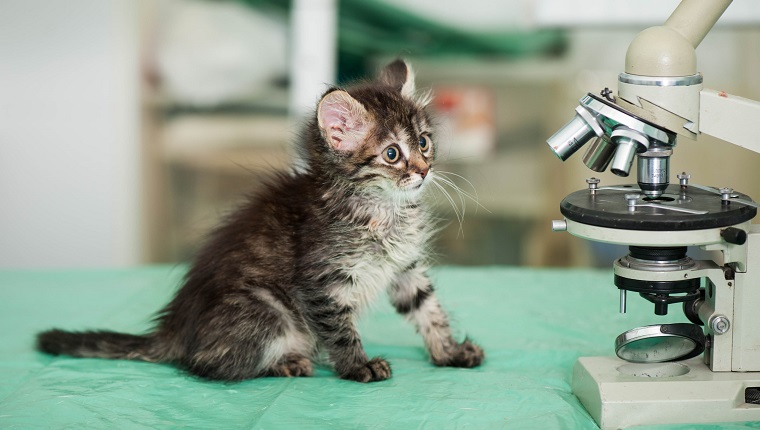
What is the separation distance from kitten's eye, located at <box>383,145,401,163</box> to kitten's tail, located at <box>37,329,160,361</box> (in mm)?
695

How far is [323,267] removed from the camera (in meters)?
1.90

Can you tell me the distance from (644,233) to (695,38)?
1.23 ft

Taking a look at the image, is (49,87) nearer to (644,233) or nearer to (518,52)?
(518,52)

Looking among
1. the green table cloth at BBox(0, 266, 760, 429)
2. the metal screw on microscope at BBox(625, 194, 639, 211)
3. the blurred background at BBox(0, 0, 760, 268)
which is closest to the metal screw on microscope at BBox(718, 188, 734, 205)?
the metal screw on microscope at BBox(625, 194, 639, 211)

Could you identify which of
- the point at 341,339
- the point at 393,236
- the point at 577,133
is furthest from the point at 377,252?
the point at 577,133

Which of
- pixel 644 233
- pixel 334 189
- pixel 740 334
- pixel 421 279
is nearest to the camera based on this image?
pixel 644 233

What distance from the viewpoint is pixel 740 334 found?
1.67 m

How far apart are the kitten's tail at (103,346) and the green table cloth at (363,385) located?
24mm

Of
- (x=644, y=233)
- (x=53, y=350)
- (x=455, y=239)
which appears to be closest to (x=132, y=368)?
(x=53, y=350)

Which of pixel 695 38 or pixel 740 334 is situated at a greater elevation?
pixel 695 38

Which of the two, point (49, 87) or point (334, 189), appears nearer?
point (334, 189)

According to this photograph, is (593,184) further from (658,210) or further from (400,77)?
(400,77)

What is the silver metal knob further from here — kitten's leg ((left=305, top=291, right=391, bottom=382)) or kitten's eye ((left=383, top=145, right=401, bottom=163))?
kitten's leg ((left=305, top=291, right=391, bottom=382))

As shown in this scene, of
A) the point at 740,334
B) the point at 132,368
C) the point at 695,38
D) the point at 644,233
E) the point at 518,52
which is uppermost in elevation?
the point at 518,52
